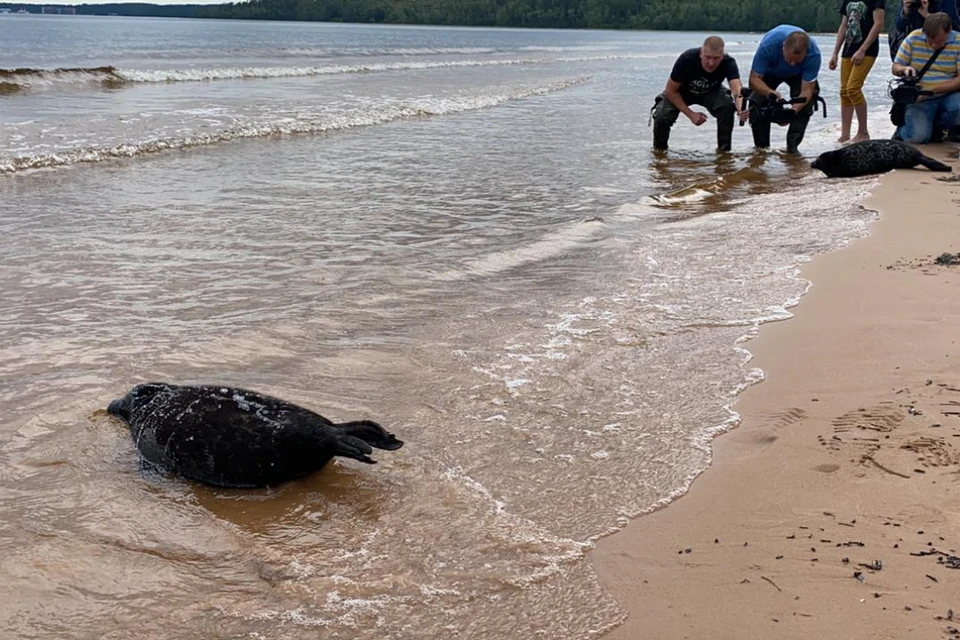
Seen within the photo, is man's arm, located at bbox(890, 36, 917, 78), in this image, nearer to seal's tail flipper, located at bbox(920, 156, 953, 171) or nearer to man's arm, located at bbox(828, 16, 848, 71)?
man's arm, located at bbox(828, 16, 848, 71)

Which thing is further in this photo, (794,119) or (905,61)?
(794,119)

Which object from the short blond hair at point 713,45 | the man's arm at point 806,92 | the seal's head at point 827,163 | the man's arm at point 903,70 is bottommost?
the seal's head at point 827,163

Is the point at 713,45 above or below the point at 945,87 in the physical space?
above

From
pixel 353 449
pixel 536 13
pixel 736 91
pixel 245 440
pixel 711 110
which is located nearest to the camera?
pixel 353 449

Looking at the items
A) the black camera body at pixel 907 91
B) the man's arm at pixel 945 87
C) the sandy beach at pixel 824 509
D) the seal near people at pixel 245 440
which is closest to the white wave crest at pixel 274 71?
the black camera body at pixel 907 91

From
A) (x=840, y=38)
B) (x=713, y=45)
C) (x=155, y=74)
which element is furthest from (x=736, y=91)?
(x=155, y=74)

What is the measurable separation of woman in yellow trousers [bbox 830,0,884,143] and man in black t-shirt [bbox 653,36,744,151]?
1263mm

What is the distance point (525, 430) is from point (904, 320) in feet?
7.12

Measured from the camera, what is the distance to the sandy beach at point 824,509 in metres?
2.30

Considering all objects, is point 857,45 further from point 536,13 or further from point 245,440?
point 536,13

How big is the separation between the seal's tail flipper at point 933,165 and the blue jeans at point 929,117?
1.84 m

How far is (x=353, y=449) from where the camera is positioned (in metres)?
3.10

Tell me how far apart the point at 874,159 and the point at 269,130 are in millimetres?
9099

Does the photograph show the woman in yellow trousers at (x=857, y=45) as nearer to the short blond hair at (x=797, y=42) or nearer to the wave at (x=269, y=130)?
the short blond hair at (x=797, y=42)
